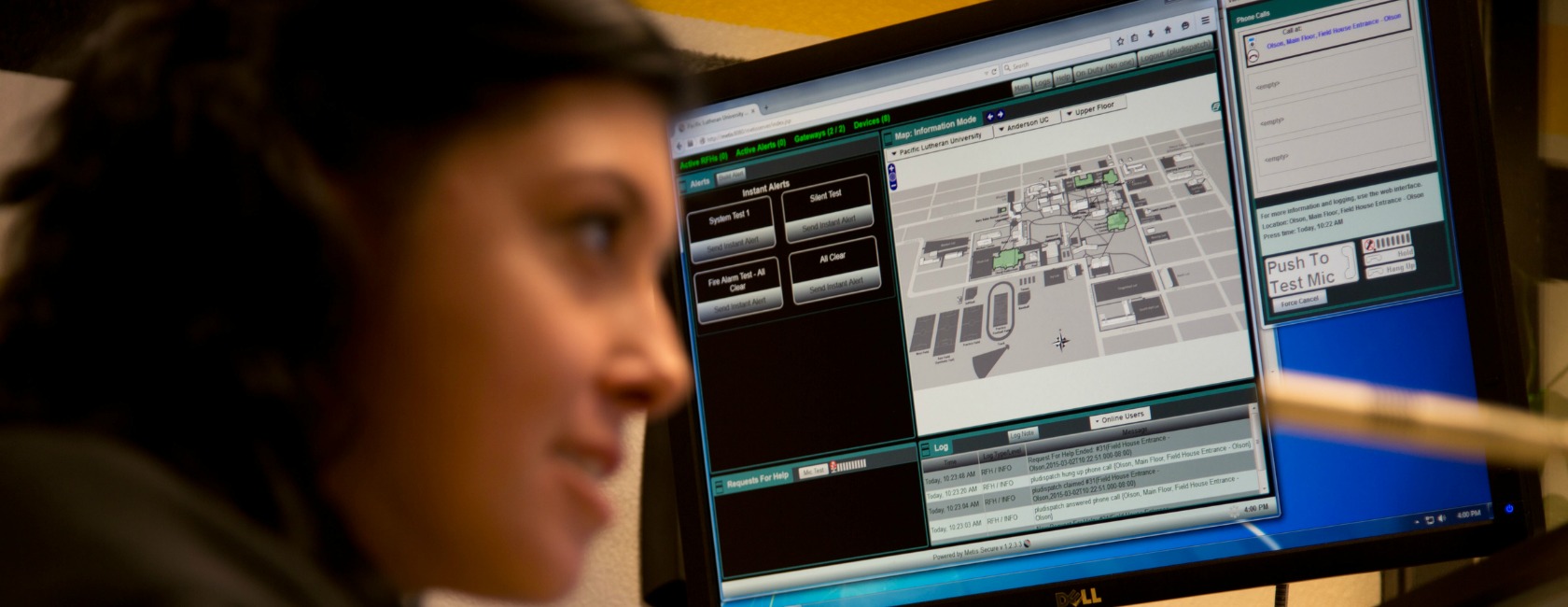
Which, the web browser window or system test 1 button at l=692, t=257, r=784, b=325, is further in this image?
system test 1 button at l=692, t=257, r=784, b=325

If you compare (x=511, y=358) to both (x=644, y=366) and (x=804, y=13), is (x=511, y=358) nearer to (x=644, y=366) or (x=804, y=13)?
(x=644, y=366)

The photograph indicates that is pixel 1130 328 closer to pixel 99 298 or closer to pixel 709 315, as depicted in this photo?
pixel 709 315

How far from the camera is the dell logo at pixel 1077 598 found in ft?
2.43

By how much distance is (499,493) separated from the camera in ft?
1.38

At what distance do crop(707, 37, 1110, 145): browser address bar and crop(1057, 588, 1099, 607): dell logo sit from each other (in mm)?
334

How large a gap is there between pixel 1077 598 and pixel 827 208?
0.30m

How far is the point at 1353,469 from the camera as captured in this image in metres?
0.70

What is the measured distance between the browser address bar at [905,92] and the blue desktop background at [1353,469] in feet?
0.72

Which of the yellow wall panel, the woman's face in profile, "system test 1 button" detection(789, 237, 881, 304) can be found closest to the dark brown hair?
the woman's face in profile

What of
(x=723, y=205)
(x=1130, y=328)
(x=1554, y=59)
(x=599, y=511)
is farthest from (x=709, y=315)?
(x=1554, y=59)

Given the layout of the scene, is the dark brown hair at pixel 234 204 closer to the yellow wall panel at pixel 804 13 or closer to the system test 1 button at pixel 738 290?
the system test 1 button at pixel 738 290

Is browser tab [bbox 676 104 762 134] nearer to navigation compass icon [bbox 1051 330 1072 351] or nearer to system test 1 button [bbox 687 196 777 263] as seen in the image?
system test 1 button [bbox 687 196 777 263]

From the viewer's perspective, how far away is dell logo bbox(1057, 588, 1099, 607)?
74 centimetres

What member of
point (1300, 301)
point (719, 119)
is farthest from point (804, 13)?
point (1300, 301)
